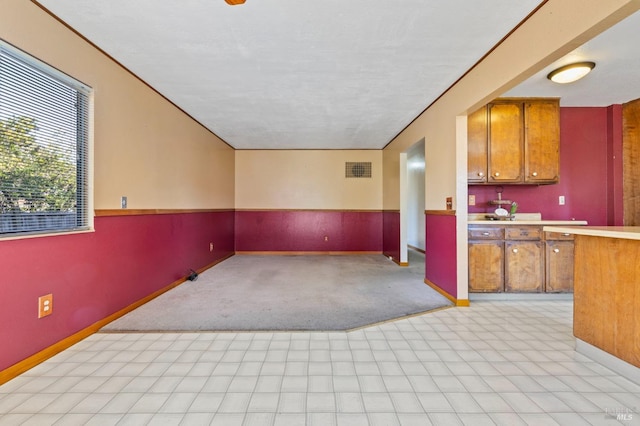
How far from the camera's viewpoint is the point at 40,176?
1.96 metres

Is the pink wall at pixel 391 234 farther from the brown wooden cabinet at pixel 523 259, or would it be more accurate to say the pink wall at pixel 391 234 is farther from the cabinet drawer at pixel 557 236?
the cabinet drawer at pixel 557 236

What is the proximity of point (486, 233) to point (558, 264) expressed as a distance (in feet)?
2.95

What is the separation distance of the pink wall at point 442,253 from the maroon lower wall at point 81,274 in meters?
3.40

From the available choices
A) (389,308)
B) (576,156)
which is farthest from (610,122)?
(389,308)

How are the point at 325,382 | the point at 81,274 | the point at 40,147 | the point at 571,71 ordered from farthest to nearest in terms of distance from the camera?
the point at 571,71, the point at 81,274, the point at 40,147, the point at 325,382

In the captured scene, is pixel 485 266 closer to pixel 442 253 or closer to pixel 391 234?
pixel 442 253

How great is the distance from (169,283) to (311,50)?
3151mm

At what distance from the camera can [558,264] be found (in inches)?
128

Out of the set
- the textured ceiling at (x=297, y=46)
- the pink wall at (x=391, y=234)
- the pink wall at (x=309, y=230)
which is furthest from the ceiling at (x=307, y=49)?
the pink wall at (x=309, y=230)

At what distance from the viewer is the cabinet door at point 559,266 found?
3234mm

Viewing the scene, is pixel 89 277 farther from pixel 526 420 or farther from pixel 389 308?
pixel 526 420

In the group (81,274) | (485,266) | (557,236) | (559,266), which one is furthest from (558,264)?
(81,274)

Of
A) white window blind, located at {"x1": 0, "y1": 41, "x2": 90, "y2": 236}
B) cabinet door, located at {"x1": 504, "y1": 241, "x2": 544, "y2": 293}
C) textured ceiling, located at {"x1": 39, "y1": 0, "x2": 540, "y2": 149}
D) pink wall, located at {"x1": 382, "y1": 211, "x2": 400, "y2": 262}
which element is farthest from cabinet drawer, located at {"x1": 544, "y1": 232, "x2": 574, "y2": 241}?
white window blind, located at {"x1": 0, "y1": 41, "x2": 90, "y2": 236}

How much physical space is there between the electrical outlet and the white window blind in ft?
1.50
